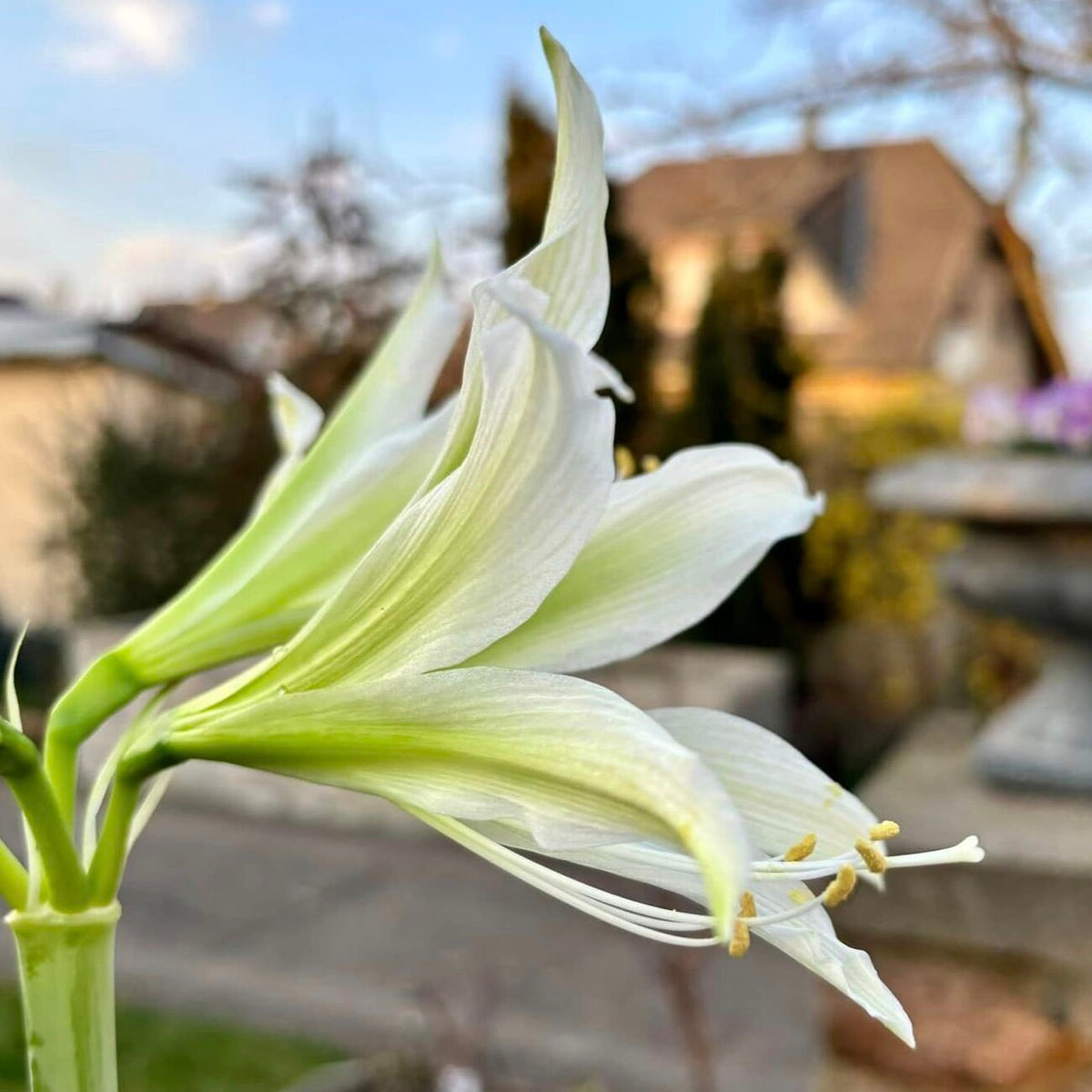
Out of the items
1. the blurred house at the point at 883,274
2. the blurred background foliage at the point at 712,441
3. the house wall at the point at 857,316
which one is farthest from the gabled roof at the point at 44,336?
the house wall at the point at 857,316

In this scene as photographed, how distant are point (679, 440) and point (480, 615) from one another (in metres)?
4.93

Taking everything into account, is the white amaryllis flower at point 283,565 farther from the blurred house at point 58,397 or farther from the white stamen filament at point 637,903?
the blurred house at point 58,397

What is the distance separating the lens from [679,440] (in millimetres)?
5266

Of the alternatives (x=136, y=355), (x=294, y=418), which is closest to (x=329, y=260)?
(x=136, y=355)

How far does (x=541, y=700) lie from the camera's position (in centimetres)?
36

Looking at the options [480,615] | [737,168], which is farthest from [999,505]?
[737,168]

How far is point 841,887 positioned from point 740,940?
2.2 inches

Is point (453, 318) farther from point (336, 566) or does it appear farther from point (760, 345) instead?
point (760, 345)

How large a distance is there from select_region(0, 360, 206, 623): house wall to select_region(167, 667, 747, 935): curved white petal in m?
5.56

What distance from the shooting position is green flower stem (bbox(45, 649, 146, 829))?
425 millimetres

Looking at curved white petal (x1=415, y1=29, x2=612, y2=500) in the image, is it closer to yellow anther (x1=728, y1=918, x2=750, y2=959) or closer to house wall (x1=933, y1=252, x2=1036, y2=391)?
yellow anther (x1=728, y1=918, x2=750, y2=959)

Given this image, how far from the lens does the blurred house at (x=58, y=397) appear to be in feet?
22.0

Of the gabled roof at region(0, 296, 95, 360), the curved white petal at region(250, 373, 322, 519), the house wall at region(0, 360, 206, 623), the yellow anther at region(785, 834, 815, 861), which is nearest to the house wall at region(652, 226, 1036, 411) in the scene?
the house wall at region(0, 360, 206, 623)

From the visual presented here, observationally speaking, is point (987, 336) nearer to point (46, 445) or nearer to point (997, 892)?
point (46, 445)
